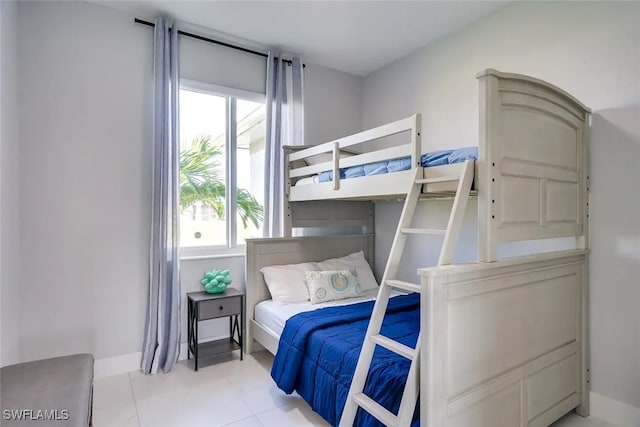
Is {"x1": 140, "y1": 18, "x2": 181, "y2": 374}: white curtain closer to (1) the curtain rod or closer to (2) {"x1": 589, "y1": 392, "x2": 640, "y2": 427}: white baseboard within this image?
(1) the curtain rod

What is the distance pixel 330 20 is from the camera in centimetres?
284

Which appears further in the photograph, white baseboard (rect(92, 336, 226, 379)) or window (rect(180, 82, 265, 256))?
window (rect(180, 82, 265, 256))

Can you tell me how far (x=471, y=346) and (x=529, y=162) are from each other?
101 centimetres

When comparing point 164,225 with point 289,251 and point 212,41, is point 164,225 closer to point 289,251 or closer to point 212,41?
point 289,251

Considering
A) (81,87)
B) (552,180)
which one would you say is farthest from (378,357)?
(81,87)

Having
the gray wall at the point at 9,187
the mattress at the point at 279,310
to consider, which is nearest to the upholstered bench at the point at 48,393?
the gray wall at the point at 9,187

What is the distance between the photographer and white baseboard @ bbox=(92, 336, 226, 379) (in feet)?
8.59

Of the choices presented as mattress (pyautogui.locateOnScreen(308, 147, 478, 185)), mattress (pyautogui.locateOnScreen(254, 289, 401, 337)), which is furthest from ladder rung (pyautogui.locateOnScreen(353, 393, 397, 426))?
mattress (pyautogui.locateOnScreen(308, 147, 478, 185))

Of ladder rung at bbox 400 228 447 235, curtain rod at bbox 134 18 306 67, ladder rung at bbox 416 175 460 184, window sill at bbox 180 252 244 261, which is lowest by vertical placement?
window sill at bbox 180 252 244 261

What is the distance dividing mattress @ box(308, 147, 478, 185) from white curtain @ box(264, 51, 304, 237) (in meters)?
0.56

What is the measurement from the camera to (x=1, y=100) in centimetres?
198

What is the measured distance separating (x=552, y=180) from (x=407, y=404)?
1473 millimetres

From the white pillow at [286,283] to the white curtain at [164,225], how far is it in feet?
2.53

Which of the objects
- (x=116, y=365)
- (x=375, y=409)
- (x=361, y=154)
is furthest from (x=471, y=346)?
(x=116, y=365)
